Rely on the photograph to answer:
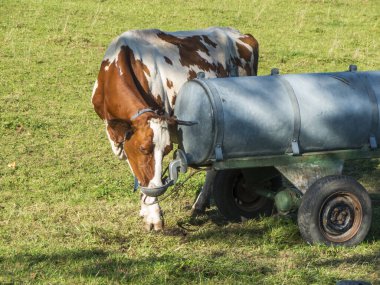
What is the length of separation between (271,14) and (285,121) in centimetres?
1352

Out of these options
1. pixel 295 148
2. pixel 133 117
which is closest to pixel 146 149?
pixel 133 117

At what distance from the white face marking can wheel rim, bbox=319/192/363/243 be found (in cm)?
156

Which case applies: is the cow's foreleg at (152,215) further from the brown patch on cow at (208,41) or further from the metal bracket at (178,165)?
the brown patch on cow at (208,41)

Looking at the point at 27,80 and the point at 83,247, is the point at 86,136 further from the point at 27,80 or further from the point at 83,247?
the point at 83,247

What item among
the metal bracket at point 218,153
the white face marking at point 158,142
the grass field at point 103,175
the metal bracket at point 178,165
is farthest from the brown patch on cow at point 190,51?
the metal bracket at point 218,153

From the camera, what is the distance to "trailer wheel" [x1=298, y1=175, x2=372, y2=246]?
A: 7.40 m

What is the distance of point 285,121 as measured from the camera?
24.2 ft

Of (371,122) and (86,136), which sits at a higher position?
(371,122)

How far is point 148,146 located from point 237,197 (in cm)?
126

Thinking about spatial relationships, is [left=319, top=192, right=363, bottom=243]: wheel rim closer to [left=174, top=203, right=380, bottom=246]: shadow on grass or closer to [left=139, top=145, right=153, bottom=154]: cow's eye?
[left=174, top=203, right=380, bottom=246]: shadow on grass

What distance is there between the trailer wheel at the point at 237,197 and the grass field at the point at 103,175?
14 centimetres

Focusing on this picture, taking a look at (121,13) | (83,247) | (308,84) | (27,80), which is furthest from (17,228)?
(121,13)

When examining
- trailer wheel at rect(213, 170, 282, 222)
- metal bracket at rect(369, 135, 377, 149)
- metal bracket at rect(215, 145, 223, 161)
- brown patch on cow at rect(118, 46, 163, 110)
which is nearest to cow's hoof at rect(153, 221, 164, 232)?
trailer wheel at rect(213, 170, 282, 222)

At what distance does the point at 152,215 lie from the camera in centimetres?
830
